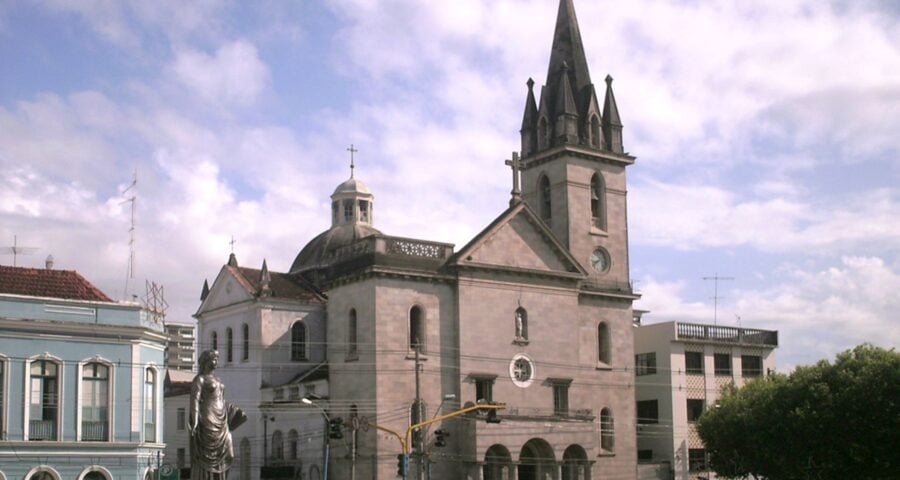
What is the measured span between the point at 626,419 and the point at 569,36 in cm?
2120

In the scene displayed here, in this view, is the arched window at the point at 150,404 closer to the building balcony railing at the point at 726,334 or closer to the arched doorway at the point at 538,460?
the arched doorway at the point at 538,460

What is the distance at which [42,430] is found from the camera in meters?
38.0

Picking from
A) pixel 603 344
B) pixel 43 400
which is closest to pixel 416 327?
pixel 603 344

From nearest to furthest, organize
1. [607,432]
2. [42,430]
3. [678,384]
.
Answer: [42,430]
[607,432]
[678,384]

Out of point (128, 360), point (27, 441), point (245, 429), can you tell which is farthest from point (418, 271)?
point (27, 441)

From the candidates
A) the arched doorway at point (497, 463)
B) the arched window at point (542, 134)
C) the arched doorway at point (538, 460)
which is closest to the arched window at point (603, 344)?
the arched doorway at point (538, 460)

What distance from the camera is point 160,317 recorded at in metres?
42.2

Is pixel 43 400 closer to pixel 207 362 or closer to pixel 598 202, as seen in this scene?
pixel 207 362

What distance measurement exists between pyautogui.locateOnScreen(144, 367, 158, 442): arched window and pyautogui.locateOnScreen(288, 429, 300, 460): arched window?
56.0 ft

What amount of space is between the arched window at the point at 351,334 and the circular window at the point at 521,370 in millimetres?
7579

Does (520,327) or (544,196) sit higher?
(544,196)

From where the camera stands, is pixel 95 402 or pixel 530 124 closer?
pixel 95 402

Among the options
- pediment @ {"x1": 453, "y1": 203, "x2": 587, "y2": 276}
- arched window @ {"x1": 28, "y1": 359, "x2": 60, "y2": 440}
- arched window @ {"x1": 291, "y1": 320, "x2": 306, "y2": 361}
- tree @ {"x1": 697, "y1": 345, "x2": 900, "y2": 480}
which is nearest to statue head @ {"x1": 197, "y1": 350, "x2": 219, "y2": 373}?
arched window @ {"x1": 28, "y1": 359, "x2": 60, "y2": 440}

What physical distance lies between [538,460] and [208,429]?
3758 cm
